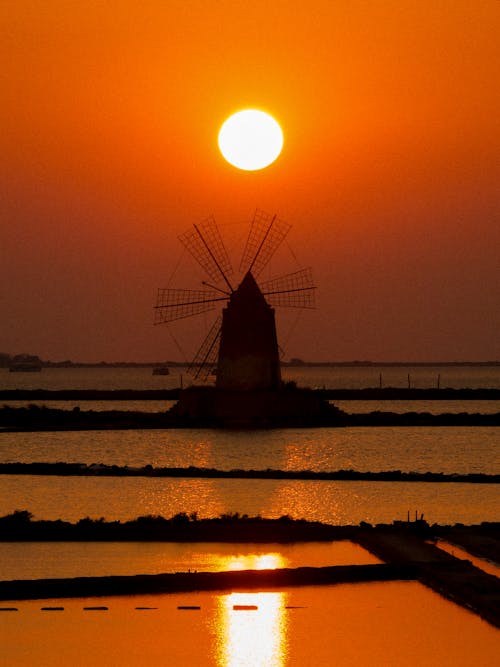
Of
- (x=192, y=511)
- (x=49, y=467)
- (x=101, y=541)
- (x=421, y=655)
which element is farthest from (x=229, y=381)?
(x=421, y=655)

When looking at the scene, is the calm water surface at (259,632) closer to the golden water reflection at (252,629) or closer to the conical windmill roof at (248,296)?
the golden water reflection at (252,629)

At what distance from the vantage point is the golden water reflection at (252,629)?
27.1 feet

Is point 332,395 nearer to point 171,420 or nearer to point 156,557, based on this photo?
point 171,420

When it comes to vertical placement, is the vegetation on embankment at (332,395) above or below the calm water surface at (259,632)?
above

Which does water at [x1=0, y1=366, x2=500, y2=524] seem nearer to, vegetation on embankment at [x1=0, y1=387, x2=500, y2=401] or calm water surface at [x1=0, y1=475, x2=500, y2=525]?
calm water surface at [x1=0, y1=475, x2=500, y2=525]

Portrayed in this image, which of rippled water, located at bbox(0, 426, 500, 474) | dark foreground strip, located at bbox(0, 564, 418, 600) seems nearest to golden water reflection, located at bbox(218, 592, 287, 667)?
dark foreground strip, located at bbox(0, 564, 418, 600)

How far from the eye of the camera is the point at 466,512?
1664cm

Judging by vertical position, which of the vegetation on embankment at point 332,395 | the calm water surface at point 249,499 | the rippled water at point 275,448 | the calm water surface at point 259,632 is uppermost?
the vegetation on embankment at point 332,395

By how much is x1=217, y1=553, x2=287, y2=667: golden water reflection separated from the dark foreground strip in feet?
1.14

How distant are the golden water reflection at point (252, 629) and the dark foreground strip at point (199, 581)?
35cm

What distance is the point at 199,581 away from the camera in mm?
10633

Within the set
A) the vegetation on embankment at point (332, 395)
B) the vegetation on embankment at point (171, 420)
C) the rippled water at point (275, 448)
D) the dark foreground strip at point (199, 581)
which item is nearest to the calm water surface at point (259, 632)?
the dark foreground strip at point (199, 581)

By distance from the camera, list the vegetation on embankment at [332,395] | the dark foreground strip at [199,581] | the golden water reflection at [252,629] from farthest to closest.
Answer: the vegetation on embankment at [332,395], the dark foreground strip at [199,581], the golden water reflection at [252,629]

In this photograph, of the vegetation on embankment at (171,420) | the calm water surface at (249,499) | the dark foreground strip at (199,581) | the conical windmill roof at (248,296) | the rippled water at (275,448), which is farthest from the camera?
the vegetation on embankment at (171,420)
